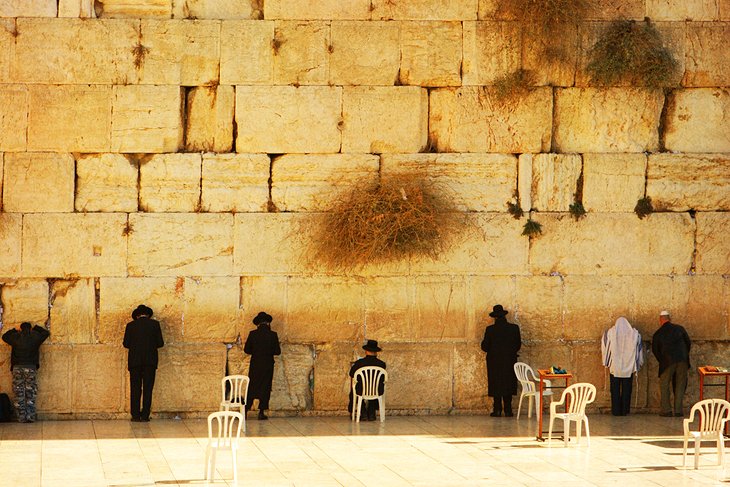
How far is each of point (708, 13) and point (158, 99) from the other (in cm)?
753

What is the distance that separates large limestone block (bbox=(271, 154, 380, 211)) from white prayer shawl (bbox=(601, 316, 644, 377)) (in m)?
3.78

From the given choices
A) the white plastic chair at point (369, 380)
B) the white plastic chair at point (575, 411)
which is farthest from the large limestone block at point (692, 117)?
Answer: the white plastic chair at point (369, 380)

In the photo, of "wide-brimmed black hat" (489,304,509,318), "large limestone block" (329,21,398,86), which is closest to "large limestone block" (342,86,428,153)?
"large limestone block" (329,21,398,86)

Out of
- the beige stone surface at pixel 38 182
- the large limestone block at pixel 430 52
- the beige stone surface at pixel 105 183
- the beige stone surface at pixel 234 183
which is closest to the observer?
the beige stone surface at pixel 38 182

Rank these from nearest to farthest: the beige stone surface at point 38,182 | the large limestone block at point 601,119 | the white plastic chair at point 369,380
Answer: the white plastic chair at point 369,380, the beige stone surface at point 38,182, the large limestone block at point 601,119

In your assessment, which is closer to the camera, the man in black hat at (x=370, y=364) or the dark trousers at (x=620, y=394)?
the man in black hat at (x=370, y=364)

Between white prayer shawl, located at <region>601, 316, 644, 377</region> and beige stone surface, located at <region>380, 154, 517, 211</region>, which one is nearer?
white prayer shawl, located at <region>601, 316, 644, 377</region>

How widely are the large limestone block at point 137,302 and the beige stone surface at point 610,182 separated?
560 centimetres

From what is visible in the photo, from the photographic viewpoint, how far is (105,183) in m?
14.2

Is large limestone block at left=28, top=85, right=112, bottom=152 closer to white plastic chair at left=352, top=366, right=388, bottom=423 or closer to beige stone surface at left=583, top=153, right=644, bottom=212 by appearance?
white plastic chair at left=352, top=366, right=388, bottom=423

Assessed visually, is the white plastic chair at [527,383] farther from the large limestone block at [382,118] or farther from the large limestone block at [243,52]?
the large limestone block at [243,52]

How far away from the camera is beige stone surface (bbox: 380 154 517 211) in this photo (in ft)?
47.9

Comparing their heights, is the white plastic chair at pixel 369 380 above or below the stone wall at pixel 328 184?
below

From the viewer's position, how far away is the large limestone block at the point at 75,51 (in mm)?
14133
